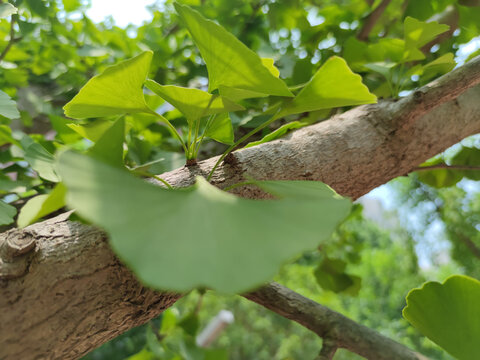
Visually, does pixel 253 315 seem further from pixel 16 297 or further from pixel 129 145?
pixel 16 297

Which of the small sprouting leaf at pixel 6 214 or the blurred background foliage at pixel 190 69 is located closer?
the small sprouting leaf at pixel 6 214

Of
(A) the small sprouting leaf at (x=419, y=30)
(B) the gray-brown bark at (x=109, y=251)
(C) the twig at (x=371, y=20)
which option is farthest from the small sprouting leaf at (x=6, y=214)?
(C) the twig at (x=371, y=20)

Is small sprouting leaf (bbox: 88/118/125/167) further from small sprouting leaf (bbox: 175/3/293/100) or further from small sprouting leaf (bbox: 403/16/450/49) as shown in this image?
small sprouting leaf (bbox: 403/16/450/49)

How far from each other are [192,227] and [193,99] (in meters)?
0.08

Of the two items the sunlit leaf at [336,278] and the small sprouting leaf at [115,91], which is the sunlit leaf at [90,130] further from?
the sunlit leaf at [336,278]

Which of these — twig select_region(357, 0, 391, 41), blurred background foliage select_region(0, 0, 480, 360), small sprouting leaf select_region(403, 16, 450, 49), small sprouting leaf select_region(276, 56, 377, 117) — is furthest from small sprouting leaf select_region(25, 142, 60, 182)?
twig select_region(357, 0, 391, 41)

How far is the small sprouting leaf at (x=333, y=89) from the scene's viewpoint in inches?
6.7

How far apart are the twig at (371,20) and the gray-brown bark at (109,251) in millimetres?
183

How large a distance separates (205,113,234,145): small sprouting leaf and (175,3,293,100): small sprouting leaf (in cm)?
5

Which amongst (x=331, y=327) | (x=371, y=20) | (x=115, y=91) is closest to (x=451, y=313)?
Result: (x=331, y=327)

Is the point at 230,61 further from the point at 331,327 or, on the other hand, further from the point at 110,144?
the point at 331,327

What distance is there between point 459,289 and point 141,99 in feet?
0.55

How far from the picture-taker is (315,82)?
18cm

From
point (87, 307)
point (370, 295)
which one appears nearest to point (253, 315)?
point (370, 295)
